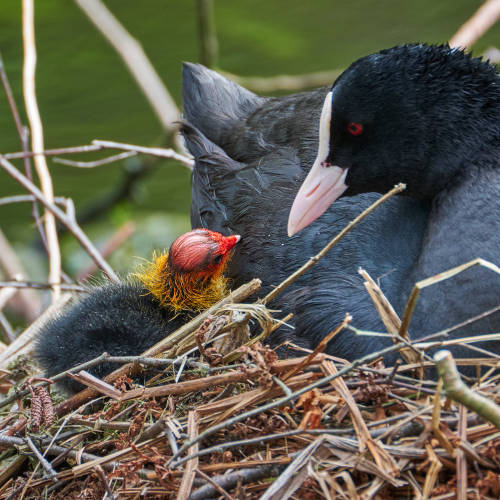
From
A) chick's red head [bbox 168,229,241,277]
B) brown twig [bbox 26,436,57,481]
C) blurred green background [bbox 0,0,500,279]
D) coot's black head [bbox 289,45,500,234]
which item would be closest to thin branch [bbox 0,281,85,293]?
chick's red head [bbox 168,229,241,277]

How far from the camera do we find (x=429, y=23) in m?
5.81

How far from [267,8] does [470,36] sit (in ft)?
8.09

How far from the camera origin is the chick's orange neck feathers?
9.65 feet

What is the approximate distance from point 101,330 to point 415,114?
47.5 inches

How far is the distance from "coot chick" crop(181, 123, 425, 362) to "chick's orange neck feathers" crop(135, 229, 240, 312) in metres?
0.11

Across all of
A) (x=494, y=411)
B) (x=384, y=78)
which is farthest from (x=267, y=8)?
(x=494, y=411)

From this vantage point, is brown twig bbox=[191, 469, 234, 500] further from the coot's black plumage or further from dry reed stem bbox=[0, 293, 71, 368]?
dry reed stem bbox=[0, 293, 71, 368]

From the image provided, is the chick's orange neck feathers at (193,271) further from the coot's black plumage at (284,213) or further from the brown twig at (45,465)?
the brown twig at (45,465)

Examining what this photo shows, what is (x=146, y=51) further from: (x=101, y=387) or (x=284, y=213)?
(x=101, y=387)

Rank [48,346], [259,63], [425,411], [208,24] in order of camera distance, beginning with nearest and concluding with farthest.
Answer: [425,411]
[48,346]
[208,24]
[259,63]

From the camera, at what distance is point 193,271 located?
2.96 metres

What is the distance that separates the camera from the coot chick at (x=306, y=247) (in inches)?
102

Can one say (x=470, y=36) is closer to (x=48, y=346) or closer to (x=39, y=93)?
(x=48, y=346)

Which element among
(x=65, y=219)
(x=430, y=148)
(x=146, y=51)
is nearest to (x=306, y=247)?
(x=430, y=148)
